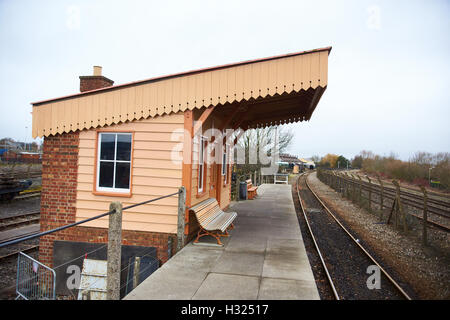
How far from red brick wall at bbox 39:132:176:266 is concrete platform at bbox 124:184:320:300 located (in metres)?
2.88

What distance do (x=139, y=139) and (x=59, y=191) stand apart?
228 cm

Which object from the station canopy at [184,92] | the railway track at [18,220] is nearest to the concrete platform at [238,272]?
the station canopy at [184,92]

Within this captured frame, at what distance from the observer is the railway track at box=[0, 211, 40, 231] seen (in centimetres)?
1118

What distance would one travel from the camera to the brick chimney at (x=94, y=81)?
310 inches

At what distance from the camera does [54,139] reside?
7.04m

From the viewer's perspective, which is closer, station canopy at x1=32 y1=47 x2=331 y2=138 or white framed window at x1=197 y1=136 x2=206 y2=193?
station canopy at x1=32 y1=47 x2=331 y2=138

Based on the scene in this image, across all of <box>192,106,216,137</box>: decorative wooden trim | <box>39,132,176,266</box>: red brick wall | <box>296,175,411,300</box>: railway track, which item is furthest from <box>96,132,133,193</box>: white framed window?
<box>296,175,411,300</box>: railway track

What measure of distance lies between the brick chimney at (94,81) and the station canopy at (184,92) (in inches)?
45.1

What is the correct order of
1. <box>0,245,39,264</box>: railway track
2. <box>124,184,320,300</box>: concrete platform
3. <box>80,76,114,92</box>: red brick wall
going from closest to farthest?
1. <box>124,184,320,300</box>: concrete platform
2. <box>80,76,114,92</box>: red brick wall
3. <box>0,245,39,264</box>: railway track

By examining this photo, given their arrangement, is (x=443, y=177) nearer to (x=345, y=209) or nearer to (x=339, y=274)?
(x=345, y=209)

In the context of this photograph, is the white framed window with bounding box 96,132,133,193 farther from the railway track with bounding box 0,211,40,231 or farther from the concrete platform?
the railway track with bounding box 0,211,40,231

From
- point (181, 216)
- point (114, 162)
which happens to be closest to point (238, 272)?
point (181, 216)

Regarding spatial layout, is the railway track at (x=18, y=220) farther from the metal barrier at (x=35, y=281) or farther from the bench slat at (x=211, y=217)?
the bench slat at (x=211, y=217)
